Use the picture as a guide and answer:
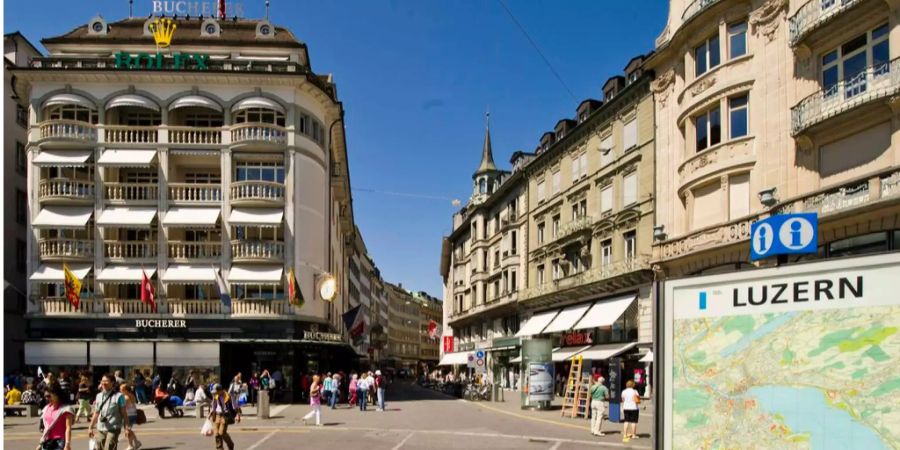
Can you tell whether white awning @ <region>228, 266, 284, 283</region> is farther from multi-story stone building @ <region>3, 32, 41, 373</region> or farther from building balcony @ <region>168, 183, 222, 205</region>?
multi-story stone building @ <region>3, 32, 41, 373</region>

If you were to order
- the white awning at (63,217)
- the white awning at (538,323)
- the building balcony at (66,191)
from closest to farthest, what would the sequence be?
the white awning at (63,217) → the building balcony at (66,191) → the white awning at (538,323)

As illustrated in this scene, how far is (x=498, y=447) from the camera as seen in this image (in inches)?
739

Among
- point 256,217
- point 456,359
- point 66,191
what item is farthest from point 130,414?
point 456,359

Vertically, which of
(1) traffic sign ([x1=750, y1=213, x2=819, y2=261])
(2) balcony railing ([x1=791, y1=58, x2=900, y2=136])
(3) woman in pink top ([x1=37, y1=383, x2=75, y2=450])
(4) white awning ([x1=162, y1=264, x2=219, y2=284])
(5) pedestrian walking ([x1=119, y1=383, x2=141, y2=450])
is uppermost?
(2) balcony railing ([x1=791, y1=58, x2=900, y2=136])

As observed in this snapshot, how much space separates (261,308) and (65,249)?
31.8ft

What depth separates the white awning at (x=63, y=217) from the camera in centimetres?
3603

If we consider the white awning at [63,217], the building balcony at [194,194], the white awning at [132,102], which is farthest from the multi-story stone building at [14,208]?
the building balcony at [194,194]

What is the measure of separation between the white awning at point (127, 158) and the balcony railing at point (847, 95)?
2806 centimetres

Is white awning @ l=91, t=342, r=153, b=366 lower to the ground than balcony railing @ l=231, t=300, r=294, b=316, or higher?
lower

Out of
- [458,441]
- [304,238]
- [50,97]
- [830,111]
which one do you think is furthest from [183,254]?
[830,111]

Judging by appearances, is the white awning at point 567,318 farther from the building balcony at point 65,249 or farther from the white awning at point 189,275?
the building balcony at point 65,249

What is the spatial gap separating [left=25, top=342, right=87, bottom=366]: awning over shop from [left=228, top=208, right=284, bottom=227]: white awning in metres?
9.08

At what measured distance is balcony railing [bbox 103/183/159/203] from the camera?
37.0 meters

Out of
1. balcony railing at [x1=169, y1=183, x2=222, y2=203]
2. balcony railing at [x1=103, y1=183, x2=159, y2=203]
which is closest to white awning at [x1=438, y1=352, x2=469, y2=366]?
balcony railing at [x1=169, y1=183, x2=222, y2=203]
